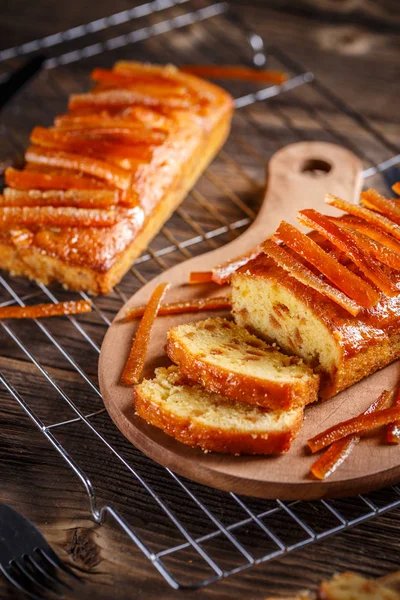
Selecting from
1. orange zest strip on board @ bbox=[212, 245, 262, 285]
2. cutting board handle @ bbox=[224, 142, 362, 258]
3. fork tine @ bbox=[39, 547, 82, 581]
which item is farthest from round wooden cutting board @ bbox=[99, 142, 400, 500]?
fork tine @ bbox=[39, 547, 82, 581]

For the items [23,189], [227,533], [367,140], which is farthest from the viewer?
[367,140]

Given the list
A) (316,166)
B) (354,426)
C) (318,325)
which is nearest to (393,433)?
(354,426)

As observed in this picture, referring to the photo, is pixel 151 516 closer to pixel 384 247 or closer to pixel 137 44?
pixel 384 247

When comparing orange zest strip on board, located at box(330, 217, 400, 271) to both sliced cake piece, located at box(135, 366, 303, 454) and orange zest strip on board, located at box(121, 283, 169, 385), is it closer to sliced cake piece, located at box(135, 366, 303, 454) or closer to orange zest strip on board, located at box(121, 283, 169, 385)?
sliced cake piece, located at box(135, 366, 303, 454)

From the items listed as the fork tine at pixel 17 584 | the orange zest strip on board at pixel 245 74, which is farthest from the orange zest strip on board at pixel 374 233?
the orange zest strip on board at pixel 245 74

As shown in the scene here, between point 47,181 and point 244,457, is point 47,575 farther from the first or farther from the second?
point 47,181

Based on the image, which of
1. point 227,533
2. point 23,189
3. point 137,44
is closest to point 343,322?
point 227,533
